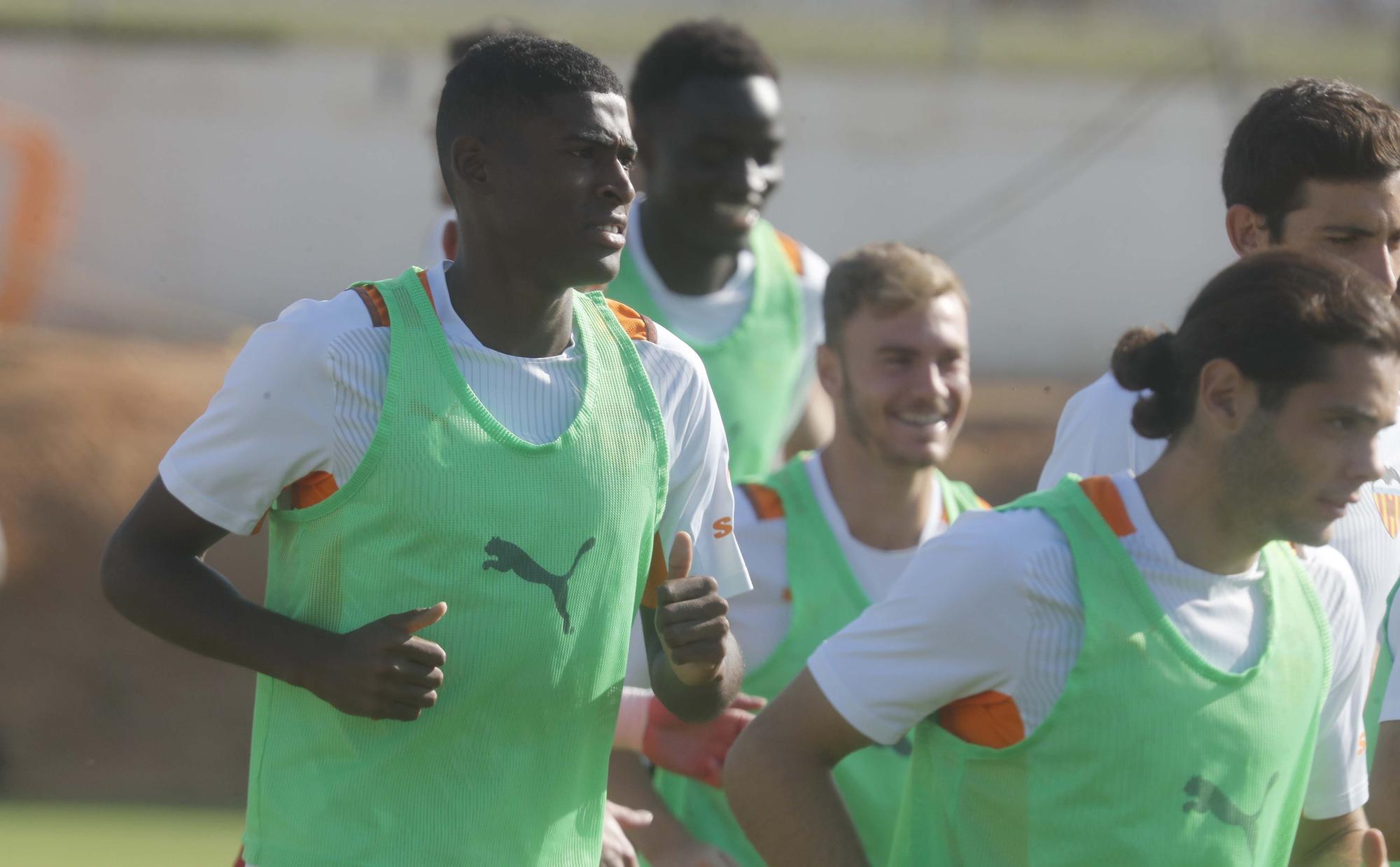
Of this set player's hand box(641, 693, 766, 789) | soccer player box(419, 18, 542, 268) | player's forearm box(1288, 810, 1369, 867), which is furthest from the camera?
soccer player box(419, 18, 542, 268)

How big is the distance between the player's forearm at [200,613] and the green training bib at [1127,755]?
3.02 feet

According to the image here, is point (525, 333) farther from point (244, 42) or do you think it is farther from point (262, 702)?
point (244, 42)

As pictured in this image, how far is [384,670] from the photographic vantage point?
98.4 inches

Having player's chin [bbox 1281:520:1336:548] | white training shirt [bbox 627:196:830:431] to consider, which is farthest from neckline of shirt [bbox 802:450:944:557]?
player's chin [bbox 1281:520:1336:548]

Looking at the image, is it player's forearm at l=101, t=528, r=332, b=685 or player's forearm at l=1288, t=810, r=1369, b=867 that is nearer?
player's forearm at l=101, t=528, r=332, b=685

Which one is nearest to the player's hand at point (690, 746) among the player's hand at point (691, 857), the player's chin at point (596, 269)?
the player's hand at point (691, 857)

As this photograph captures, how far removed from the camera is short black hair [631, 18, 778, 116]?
5.12m

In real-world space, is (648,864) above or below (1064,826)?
below

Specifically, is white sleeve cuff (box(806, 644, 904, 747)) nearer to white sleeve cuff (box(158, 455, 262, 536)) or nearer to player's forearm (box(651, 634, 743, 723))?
player's forearm (box(651, 634, 743, 723))

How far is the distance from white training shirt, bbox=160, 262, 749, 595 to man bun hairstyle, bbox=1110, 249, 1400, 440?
88 cm

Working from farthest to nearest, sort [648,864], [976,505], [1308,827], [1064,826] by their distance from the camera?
[976,505] < [648,864] < [1308,827] < [1064,826]

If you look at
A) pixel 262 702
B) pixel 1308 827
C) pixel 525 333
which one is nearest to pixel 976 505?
pixel 1308 827

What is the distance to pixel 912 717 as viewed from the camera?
2.54 m

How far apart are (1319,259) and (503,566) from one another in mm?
1237
